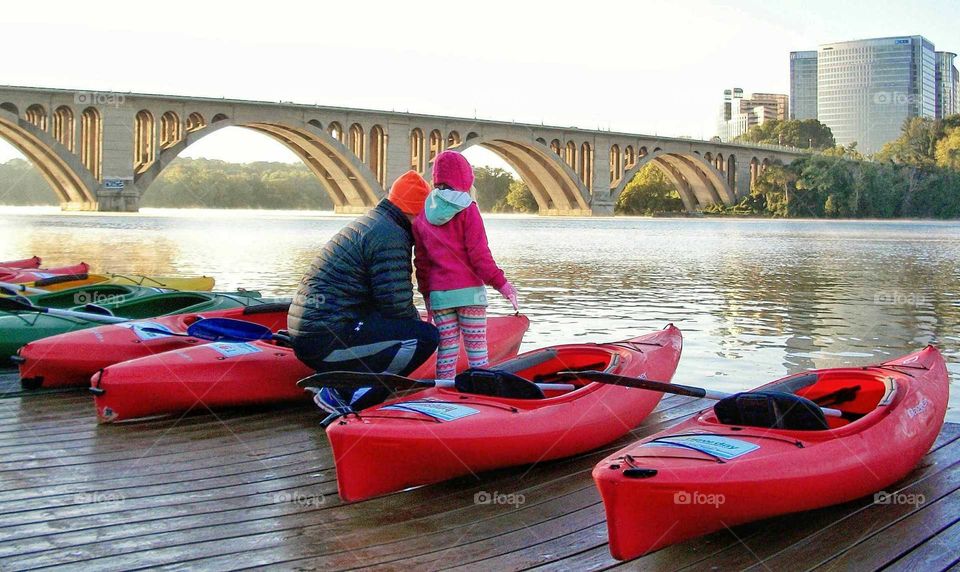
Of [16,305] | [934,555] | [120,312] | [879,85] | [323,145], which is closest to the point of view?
[934,555]

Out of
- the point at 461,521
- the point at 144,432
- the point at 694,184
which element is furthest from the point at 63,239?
the point at 694,184

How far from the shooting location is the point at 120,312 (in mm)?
7523

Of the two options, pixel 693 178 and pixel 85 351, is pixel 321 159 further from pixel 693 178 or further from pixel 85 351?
pixel 85 351

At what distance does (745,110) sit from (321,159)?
504ft

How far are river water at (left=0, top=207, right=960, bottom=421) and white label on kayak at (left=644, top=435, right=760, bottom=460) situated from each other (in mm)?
3327

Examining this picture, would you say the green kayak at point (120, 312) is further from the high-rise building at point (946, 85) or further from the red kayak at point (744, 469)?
the high-rise building at point (946, 85)

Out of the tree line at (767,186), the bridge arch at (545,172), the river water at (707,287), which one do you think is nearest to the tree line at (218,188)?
the tree line at (767,186)

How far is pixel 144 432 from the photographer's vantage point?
14.6 feet

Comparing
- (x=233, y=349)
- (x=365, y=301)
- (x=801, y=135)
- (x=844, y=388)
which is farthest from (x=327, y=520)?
(x=801, y=135)

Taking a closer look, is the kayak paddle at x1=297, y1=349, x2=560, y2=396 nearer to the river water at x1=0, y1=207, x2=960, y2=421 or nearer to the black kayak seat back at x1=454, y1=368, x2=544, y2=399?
the black kayak seat back at x1=454, y1=368, x2=544, y2=399

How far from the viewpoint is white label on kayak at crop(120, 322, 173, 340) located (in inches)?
217

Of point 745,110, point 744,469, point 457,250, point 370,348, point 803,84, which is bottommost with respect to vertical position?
point 744,469

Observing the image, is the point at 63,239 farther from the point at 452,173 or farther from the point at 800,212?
the point at 800,212

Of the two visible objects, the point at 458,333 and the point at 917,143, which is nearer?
the point at 458,333
